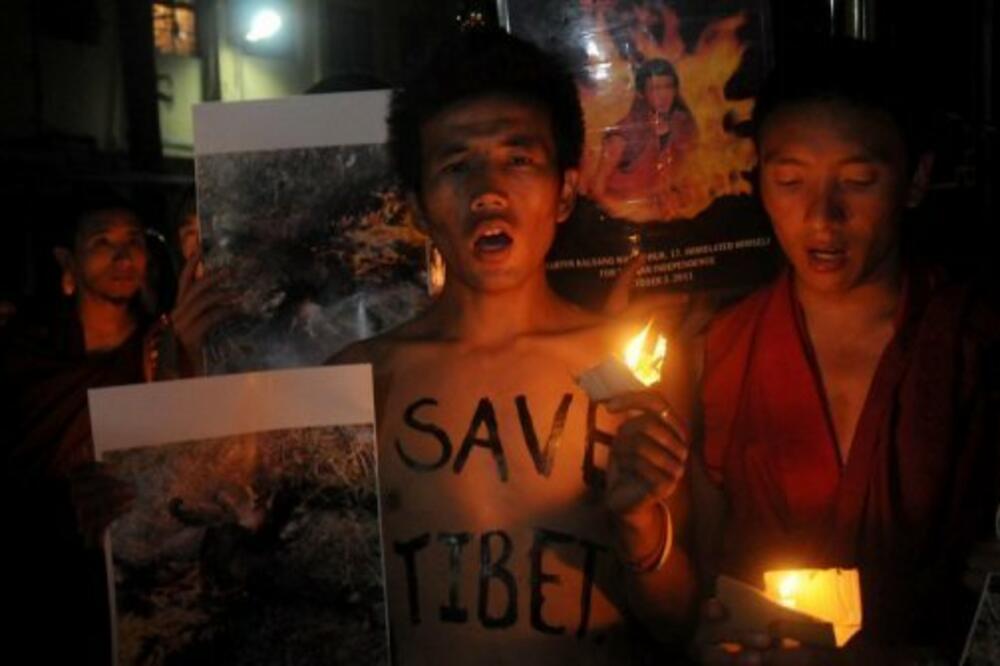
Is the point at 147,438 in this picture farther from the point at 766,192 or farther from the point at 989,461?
the point at 989,461

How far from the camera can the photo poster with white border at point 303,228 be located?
2342 mm

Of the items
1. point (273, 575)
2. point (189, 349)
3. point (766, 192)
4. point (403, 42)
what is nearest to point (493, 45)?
point (766, 192)

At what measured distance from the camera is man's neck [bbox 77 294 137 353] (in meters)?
2.85

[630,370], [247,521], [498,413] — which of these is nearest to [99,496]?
[247,521]

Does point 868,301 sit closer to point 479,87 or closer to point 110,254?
point 479,87

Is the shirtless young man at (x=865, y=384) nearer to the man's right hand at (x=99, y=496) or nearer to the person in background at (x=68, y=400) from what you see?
the man's right hand at (x=99, y=496)

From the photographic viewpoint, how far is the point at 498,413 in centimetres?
234

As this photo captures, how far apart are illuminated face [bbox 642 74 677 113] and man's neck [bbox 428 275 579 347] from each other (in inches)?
15.6

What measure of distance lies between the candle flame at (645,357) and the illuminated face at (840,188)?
12.2 inches

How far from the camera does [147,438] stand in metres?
2.17

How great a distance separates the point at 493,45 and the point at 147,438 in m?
0.95

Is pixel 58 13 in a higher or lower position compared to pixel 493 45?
higher

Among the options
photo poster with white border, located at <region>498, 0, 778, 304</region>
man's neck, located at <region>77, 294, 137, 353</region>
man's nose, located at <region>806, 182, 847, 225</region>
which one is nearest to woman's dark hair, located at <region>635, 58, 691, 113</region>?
photo poster with white border, located at <region>498, 0, 778, 304</region>

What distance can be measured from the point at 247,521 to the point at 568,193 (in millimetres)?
854
